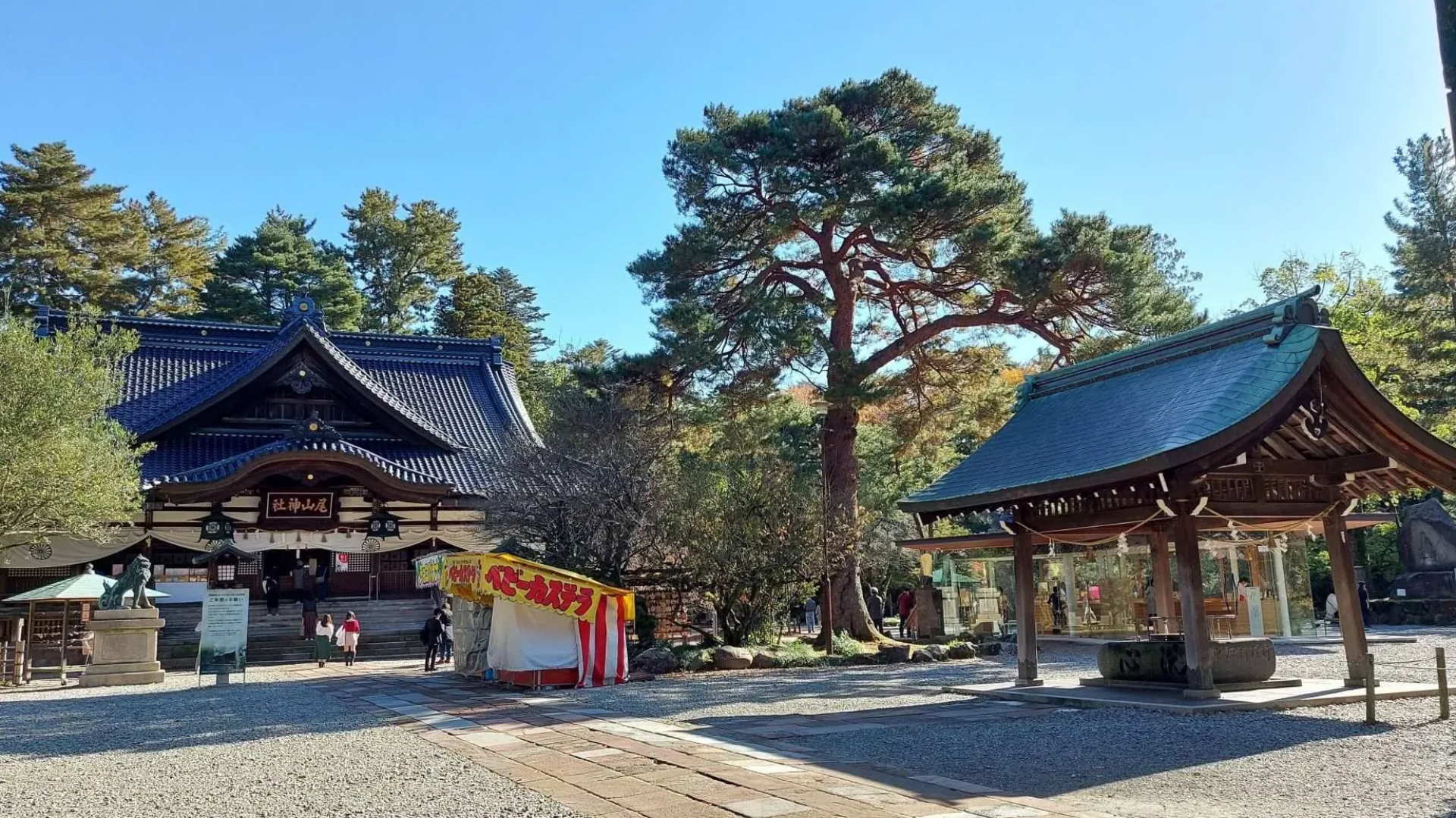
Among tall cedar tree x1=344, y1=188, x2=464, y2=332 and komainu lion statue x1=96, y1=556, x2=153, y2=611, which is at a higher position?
tall cedar tree x1=344, y1=188, x2=464, y2=332

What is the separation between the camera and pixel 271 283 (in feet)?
153

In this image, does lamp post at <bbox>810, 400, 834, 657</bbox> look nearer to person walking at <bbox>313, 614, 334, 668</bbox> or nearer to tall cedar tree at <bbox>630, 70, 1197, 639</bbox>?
tall cedar tree at <bbox>630, 70, 1197, 639</bbox>

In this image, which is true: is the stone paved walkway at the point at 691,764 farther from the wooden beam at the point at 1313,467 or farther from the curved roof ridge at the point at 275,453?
the curved roof ridge at the point at 275,453

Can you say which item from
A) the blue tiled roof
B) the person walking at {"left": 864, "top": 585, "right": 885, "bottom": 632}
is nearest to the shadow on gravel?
the blue tiled roof

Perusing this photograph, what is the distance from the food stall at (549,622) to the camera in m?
14.6

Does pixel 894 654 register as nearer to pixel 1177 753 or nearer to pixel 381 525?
pixel 1177 753

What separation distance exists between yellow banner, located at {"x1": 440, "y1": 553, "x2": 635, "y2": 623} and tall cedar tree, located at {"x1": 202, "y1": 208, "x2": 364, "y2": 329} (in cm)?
A: 3410

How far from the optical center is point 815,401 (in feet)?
65.7

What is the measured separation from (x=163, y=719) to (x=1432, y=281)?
109 feet

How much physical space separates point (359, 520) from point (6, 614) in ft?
28.5

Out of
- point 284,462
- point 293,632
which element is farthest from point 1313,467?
point 293,632

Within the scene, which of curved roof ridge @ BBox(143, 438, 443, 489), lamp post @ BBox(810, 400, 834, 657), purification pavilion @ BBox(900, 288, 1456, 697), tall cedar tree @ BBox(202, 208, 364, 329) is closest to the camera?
purification pavilion @ BBox(900, 288, 1456, 697)

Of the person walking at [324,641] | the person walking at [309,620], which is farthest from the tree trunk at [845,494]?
the person walking at [309,620]

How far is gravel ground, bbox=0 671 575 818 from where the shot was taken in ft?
22.0
